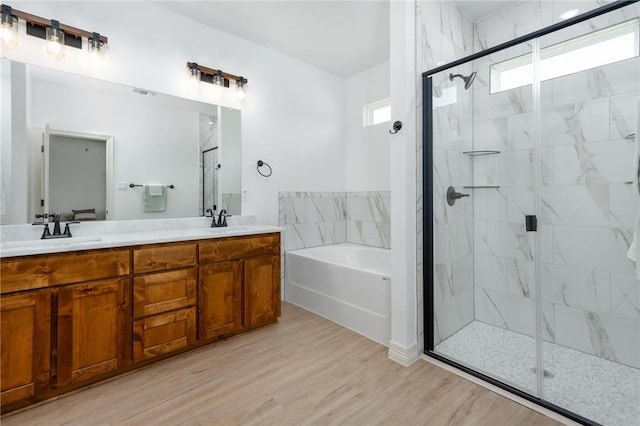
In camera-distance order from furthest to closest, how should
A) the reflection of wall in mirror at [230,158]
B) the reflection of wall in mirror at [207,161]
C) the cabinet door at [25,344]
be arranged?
1. the reflection of wall in mirror at [230,158]
2. the reflection of wall in mirror at [207,161]
3. the cabinet door at [25,344]

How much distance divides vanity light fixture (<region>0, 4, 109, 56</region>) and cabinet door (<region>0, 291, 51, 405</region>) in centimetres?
170

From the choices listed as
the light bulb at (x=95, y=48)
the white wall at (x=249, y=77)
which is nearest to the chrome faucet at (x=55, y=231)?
the white wall at (x=249, y=77)

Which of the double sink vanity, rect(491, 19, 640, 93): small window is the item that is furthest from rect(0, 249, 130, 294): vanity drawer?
rect(491, 19, 640, 93): small window

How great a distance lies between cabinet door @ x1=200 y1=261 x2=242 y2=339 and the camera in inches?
87.4

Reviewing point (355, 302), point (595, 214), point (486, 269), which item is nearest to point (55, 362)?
point (355, 302)

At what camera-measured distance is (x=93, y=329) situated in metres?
1.76

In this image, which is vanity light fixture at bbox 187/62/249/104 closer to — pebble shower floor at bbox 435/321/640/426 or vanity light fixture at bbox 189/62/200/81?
vanity light fixture at bbox 189/62/200/81

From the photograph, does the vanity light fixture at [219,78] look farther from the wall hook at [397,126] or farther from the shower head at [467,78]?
the shower head at [467,78]

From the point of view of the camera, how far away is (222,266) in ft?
7.60

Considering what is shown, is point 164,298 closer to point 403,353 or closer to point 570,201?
point 403,353

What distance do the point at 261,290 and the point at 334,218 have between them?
1.59m

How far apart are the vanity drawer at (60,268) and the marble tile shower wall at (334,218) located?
173cm

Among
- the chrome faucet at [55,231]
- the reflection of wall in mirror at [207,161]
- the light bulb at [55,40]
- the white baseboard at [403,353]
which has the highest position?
the light bulb at [55,40]

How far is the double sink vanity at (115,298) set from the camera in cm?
156
